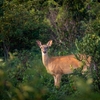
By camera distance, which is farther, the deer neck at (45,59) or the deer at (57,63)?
the deer neck at (45,59)

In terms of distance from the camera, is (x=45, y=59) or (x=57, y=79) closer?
(x=57, y=79)

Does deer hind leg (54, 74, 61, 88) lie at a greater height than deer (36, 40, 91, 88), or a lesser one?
lesser

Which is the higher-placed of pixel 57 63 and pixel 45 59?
pixel 45 59

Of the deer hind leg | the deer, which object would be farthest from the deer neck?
the deer hind leg

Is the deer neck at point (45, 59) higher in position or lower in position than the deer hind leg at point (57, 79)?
higher

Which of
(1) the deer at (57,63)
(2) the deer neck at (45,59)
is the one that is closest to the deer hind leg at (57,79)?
(1) the deer at (57,63)

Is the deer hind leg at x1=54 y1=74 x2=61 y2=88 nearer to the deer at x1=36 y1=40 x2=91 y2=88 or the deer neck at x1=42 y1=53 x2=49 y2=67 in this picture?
the deer at x1=36 y1=40 x2=91 y2=88

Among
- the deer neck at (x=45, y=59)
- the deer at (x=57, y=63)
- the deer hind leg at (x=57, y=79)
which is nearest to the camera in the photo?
the deer hind leg at (x=57, y=79)

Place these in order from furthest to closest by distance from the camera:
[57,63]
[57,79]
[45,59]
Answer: [57,63] → [45,59] → [57,79]

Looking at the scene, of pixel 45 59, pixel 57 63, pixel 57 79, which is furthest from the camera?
pixel 57 63

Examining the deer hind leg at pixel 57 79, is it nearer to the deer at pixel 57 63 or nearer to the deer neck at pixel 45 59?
the deer at pixel 57 63

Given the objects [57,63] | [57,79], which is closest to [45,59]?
[57,63]

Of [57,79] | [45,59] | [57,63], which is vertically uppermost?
[45,59]

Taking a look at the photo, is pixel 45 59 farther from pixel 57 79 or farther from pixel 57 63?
pixel 57 79
